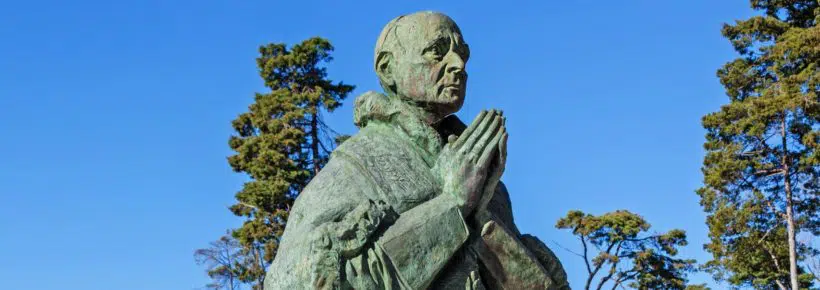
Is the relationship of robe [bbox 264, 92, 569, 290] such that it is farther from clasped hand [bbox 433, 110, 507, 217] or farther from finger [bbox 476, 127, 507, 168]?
finger [bbox 476, 127, 507, 168]

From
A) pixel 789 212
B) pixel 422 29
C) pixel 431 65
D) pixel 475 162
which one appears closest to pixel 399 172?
pixel 475 162

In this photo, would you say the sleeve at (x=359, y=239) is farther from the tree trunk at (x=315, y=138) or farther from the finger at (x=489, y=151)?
the tree trunk at (x=315, y=138)

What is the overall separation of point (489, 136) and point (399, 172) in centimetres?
46

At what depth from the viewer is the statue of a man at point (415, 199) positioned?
4.60 metres

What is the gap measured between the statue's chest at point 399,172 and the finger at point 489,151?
257 mm

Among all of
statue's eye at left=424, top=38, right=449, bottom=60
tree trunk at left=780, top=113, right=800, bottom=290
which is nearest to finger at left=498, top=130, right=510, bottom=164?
statue's eye at left=424, top=38, right=449, bottom=60

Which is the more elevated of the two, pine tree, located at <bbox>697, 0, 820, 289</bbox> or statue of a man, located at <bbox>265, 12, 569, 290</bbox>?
pine tree, located at <bbox>697, 0, 820, 289</bbox>

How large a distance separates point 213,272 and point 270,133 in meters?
4.37

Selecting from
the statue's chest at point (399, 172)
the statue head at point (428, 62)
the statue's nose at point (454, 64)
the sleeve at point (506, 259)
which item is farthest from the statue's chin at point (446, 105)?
the sleeve at point (506, 259)

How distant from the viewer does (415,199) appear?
4.92 metres

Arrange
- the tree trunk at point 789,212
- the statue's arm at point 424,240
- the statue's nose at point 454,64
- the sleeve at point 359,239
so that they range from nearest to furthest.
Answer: the sleeve at point 359,239
the statue's arm at point 424,240
the statue's nose at point 454,64
the tree trunk at point 789,212

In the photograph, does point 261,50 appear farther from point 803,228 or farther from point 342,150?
point 342,150

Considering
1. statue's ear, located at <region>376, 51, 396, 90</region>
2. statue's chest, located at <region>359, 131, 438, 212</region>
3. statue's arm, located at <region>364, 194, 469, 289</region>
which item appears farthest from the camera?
statue's ear, located at <region>376, 51, 396, 90</region>

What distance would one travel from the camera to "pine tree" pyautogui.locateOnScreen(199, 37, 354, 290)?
91.9 ft
